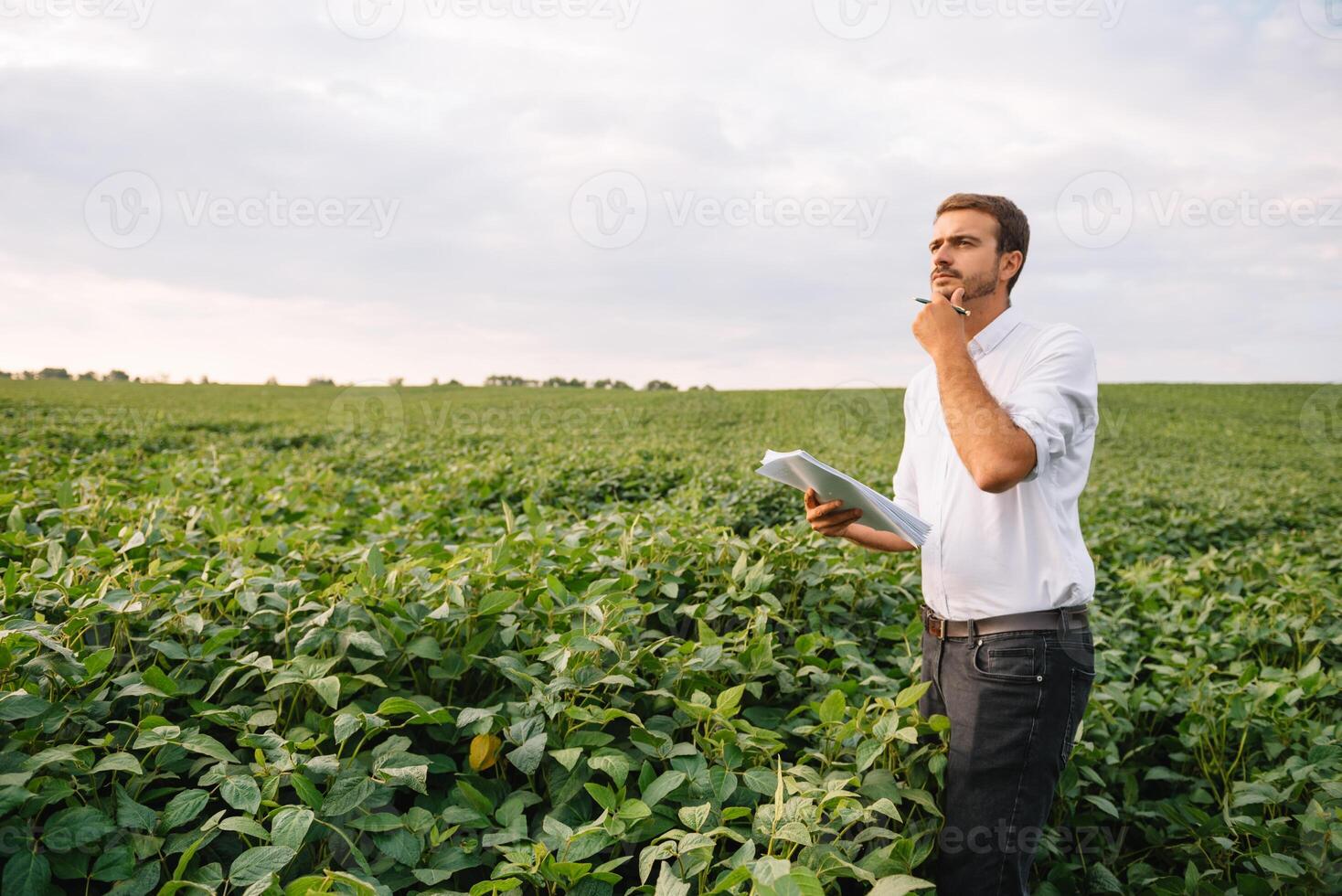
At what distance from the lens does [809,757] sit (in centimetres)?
249

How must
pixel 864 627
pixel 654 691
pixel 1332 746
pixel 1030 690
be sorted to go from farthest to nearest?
pixel 864 627
pixel 1332 746
pixel 654 691
pixel 1030 690

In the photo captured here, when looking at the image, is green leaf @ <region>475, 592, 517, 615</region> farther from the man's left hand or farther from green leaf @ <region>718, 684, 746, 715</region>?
the man's left hand

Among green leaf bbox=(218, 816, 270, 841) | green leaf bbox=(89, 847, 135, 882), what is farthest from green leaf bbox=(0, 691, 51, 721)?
green leaf bbox=(218, 816, 270, 841)

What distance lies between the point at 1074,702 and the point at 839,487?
0.90m

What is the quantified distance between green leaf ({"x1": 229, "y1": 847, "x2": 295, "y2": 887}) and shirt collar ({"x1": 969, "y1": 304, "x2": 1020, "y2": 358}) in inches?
90.6

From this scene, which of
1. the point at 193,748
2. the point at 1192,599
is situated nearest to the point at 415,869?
the point at 193,748

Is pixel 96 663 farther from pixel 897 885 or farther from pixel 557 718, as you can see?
Answer: pixel 897 885

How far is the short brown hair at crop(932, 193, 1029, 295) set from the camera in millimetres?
2566

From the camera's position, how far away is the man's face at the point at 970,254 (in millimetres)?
2547

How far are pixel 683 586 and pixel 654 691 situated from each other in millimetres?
1010

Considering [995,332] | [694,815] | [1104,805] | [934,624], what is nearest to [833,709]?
[934,624]

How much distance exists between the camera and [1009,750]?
2.26 metres

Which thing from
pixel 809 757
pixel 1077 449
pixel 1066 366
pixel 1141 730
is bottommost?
pixel 1141 730

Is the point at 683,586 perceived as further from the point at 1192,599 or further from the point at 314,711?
the point at 1192,599
